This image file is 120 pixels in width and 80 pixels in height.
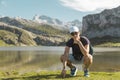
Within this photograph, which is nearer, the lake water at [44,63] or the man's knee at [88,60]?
the man's knee at [88,60]

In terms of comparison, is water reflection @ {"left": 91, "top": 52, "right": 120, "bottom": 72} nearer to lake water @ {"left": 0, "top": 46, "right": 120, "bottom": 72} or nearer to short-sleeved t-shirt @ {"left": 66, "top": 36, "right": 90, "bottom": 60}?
lake water @ {"left": 0, "top": 46, "right": 120, "bottom": 72}

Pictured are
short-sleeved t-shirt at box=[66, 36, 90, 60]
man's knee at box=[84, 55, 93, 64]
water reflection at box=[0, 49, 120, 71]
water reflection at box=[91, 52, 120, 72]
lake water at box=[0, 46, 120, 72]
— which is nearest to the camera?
man's knee at box=[84, 55, 93, 64]

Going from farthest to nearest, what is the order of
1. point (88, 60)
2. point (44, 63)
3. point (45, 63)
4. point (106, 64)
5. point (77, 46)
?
1. point (44, 63)
2. point (45, 63)
3. point (106, 64)
4. point (77, 46)
5. point (88, 60)

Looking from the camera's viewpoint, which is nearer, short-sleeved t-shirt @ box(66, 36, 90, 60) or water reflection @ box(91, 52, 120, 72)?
short-sleeved t-shirt @ box(66, 36, 90, 60)

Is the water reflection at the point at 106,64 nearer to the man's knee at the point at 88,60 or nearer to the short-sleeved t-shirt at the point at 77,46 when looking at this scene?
the short-sleeved t-shirt at the point at 77,46

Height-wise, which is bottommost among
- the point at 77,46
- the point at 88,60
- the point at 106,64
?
the point at 106,64

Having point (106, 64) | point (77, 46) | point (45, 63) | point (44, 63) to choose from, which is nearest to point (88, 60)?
point (77, 46)

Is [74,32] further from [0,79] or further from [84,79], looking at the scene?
[0,79]

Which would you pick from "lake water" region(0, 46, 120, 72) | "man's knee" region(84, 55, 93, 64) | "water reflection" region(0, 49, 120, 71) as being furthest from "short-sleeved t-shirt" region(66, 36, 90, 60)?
"water reflection" region(0, 49, 120, 71)

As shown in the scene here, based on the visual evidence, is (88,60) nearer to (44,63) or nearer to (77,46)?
(77,46)

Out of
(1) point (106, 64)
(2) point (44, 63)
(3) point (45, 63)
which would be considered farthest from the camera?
(2) point (44, 63)

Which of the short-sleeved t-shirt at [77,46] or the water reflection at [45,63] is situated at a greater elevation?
the short-sleeved t-shirt at [77,46]

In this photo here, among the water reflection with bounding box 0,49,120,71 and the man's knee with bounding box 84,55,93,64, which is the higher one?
Result: the man's knee with bounding box 84,55,93,64

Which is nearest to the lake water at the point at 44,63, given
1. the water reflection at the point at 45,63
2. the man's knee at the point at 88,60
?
the water reflection at the point at 45,63
